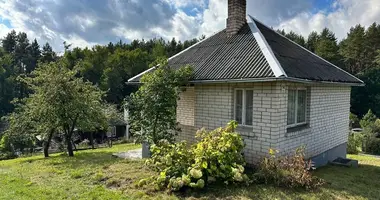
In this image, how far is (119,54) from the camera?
4797cm

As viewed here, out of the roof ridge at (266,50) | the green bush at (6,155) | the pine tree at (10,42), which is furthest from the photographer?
the pine tree at (10,42)

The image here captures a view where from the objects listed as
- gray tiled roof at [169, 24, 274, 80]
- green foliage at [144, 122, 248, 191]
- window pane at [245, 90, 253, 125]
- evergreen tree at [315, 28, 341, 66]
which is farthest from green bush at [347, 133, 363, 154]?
evergreen tree at [315, 28, 341, 66]

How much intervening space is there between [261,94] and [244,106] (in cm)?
82

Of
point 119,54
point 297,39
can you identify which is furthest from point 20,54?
point 297,39

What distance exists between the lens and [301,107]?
9.41 m

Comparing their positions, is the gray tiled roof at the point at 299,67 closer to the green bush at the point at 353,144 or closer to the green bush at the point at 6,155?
the green bush at the point at 353,144

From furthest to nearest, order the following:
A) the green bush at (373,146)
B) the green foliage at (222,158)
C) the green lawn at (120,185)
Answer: the green bush at (373,146)
the green foliage at (222,158)
the green lawn at (120,185)

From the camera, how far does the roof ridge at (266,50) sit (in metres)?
7.48

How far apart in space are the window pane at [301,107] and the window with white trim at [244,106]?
191 cm

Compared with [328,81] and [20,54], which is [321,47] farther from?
[20,54]

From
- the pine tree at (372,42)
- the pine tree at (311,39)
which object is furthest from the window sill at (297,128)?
the pine tree at (311,39)

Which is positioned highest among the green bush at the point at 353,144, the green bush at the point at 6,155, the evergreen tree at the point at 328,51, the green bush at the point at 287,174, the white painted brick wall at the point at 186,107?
the evergreen tree at the point at 328,51

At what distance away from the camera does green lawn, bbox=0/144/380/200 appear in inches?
255

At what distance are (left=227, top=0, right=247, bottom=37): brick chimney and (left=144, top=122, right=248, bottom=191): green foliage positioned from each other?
16.2ft
